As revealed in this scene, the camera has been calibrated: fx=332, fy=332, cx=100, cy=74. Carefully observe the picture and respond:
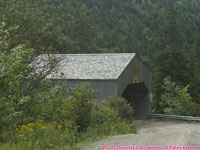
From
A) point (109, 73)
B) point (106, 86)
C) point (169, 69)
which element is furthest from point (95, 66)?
point (169, 69)

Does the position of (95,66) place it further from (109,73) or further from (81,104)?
(81,104)

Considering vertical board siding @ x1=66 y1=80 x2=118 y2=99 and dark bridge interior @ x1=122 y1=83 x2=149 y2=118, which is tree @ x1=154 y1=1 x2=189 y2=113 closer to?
dark bridge interior @ x1=122 y1=83 x2=149 y2=118

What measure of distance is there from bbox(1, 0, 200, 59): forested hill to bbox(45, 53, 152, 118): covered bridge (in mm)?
2483

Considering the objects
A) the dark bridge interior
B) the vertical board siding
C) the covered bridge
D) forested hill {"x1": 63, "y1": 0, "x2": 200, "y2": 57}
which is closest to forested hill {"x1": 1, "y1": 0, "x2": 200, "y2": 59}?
forested hill {"x1": 63, "y1": 0, "x2": 200, "y2": 57}

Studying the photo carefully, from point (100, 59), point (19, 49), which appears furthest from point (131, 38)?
point (19, 49)

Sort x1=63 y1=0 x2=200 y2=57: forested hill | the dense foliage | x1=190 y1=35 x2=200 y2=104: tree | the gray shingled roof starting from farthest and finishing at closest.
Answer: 1. x1=63 y1=0 x2=200 y2=57: forested hill
2. x1=190 y1=35 x2=200 y2=104: tree
3. the gray shingled roof
4. the dense foliage

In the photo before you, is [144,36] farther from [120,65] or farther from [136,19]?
[120,65]

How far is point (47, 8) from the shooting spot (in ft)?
53.9

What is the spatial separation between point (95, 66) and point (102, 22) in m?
110

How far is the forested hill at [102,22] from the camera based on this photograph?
14734mm

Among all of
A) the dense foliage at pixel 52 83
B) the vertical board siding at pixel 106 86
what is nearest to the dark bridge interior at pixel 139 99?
the dense foliage at pixel 52 83

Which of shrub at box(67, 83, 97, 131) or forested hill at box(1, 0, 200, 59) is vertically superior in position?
forested hill at box(1, 0, 200, 59)

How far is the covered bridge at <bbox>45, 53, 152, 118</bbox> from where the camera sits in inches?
1033

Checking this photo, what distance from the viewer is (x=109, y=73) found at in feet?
87.5
